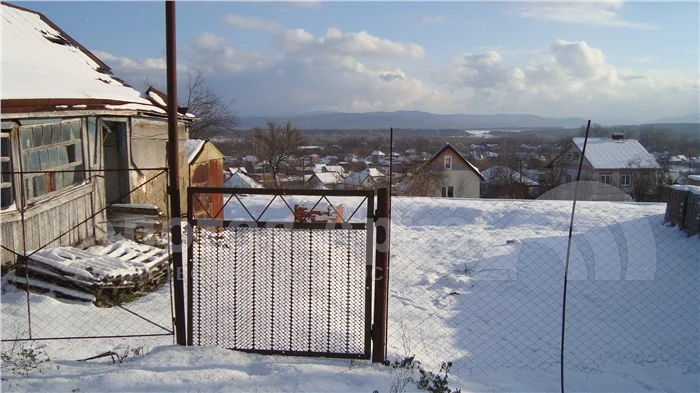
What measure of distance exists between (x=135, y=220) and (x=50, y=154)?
209 cm

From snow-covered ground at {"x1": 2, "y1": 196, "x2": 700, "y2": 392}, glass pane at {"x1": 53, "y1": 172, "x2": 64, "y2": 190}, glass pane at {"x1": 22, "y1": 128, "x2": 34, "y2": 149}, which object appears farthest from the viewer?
glass pane at {"x1": 53, "y1": 172, "x2": 64, "y2": 190}

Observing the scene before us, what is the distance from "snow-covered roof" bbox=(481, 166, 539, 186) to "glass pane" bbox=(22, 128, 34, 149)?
114 ft

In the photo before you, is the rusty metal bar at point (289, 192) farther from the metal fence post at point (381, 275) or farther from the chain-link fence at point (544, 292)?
the chain-link fence at point (544, 292)

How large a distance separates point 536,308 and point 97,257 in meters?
6.93

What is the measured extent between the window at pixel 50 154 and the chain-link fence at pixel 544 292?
5.80 metres

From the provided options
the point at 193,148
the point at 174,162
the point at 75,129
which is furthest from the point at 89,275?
the point at 193,148

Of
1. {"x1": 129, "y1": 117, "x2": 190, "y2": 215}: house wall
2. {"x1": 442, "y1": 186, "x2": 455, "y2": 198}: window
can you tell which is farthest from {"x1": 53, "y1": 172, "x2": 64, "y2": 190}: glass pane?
{"x1": 442, "y1": 186, "x2": 455, "y2": 198}: window

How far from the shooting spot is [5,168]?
6699 millimetres

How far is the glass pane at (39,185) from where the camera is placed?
7.32m

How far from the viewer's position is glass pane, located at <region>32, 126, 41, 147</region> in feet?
23.6

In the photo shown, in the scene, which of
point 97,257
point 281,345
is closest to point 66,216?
point 97,257

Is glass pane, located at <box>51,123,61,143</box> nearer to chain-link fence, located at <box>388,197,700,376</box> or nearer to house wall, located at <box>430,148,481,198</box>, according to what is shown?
chain-link fence, located at <box>388,197,700,376</box>

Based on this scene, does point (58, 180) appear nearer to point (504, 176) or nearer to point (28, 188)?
point (28, 188)

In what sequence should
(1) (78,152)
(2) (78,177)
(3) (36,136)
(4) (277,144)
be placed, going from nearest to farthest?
(3) (36,136) → (1) (78,152) → (2) (78,177) → (4) (277,144)
